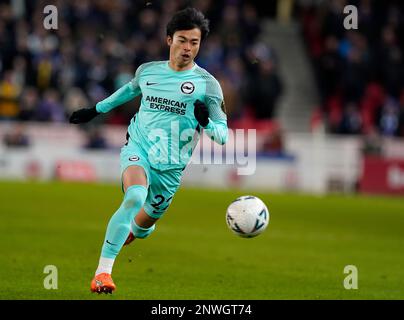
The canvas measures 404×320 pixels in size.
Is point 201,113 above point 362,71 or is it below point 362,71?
below

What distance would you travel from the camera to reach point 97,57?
25.2 m

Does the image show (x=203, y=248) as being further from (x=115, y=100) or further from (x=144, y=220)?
(x=115, y=100)

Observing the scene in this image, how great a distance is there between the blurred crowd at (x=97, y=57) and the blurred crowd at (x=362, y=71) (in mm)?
2170

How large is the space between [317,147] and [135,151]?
52.5 ft

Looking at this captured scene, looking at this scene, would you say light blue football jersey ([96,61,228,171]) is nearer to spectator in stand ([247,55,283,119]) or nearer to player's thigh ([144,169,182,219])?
player's thigh ([144,169,182,219])

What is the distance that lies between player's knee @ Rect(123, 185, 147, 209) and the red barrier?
16580mm

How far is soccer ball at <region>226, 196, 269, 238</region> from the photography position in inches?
378

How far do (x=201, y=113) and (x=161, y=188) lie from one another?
3.75ft

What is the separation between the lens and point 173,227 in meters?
16.7

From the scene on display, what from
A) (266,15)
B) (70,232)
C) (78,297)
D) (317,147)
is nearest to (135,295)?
(78,297)

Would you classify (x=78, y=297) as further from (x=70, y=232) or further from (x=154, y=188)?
(x=70, y=232)

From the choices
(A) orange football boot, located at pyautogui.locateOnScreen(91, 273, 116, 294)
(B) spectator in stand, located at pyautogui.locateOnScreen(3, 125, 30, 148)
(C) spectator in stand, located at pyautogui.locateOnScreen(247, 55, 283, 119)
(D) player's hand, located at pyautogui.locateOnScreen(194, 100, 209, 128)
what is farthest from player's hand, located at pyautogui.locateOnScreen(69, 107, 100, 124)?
(C) spectator in stand, located at pyautogui.locateOnScreen(247, 55, 283, 119)

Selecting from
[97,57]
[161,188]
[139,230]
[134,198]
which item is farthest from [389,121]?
[134,198]

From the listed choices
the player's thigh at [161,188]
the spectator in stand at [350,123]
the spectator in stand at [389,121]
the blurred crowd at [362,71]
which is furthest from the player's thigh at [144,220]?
the spectator in stand at [389,121]
